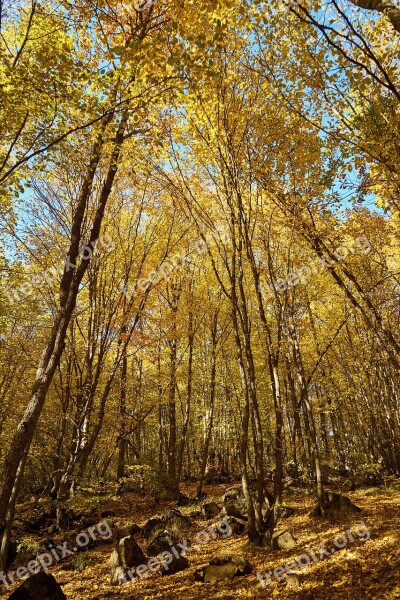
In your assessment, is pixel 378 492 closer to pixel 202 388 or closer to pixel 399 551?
pixel 399 551

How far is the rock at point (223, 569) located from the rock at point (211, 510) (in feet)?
14.4

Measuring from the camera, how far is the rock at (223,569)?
A: 5.46 m

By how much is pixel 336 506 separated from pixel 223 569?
3771 mm

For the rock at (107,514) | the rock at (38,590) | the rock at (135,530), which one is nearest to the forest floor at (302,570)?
the rock at (135,530)

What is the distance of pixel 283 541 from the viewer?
21.0 ft

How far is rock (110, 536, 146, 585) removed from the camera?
6125mm

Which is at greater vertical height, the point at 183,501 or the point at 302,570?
the point at 183,501

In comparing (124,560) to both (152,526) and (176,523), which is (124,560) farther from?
(152,526)

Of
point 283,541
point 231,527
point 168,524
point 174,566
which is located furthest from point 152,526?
point 283,541

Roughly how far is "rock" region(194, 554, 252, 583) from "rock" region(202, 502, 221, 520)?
4.39 meters

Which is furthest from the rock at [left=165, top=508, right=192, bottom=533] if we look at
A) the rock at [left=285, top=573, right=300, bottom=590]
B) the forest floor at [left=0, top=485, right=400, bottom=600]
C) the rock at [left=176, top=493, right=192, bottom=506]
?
the rock at [left=285, top=573, right=300, bottom=590]

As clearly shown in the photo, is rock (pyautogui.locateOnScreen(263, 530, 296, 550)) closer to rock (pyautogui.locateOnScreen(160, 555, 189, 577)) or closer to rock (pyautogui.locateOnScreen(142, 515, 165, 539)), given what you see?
rock (pyautogui.locateOnScreen(160, 555, 189, 577))

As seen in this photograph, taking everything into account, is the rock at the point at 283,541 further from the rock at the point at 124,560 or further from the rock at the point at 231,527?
the rock at the point at 124,560

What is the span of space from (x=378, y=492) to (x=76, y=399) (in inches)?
366
